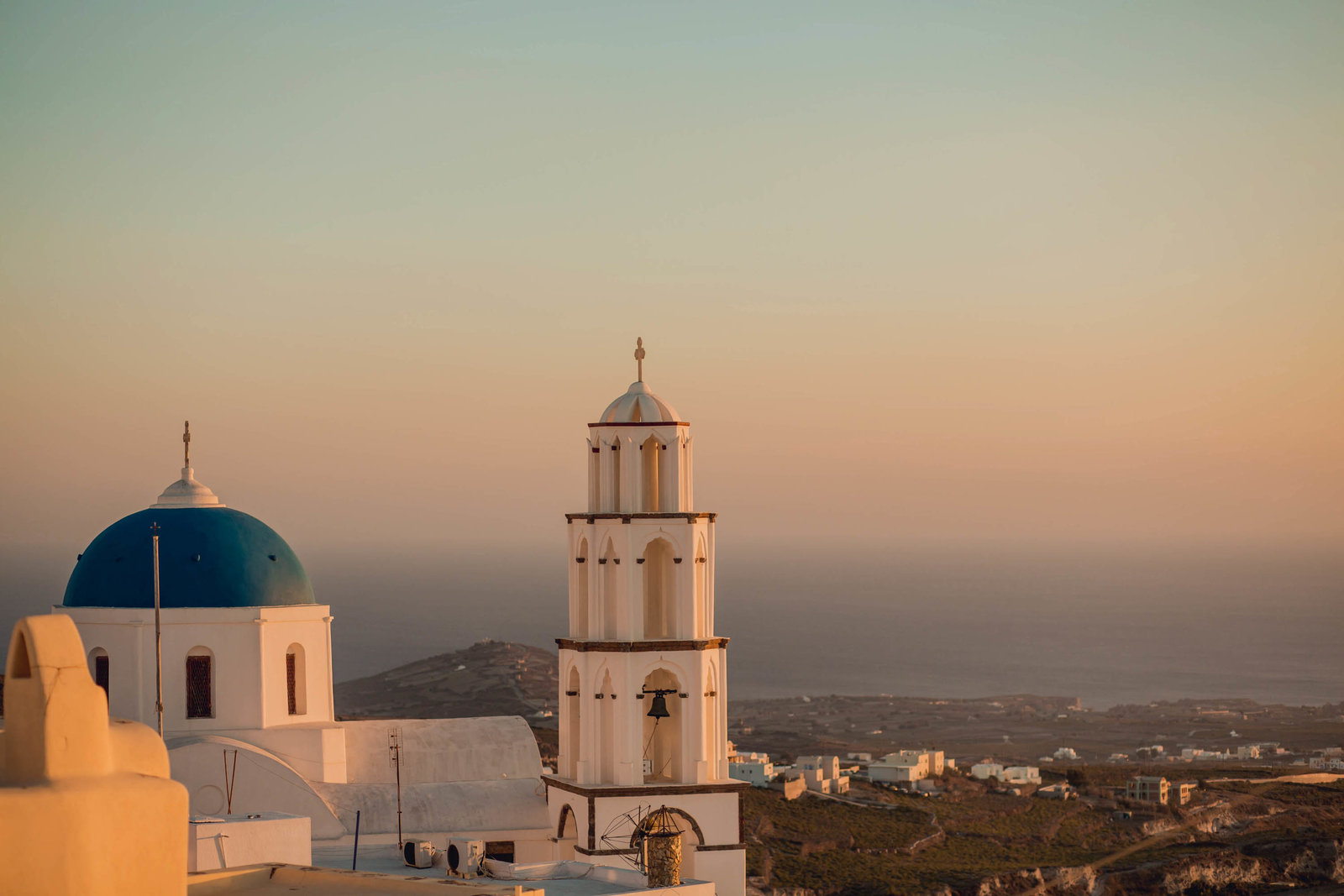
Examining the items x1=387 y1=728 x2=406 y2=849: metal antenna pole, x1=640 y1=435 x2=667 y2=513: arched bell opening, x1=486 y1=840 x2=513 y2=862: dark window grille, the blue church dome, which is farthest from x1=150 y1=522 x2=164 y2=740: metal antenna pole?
x1=640 y1=435 x2=667 y2=513: arched bell opening

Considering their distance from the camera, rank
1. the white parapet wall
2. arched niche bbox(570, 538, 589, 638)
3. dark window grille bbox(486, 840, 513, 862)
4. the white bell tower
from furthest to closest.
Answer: dark window grille bbox(486, 840, 513, 862) → arched niche bbox(570, 538, 589, 638) → the white bell tower → the white parapet wall

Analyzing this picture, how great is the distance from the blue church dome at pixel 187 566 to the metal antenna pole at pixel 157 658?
0.40 meters

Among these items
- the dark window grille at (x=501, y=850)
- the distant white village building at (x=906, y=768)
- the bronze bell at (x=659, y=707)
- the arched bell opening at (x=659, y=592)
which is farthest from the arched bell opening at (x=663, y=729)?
the distant white village building at (x=906, y=768)

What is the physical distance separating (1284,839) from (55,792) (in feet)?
153

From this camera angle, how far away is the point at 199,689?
2636 centimetres

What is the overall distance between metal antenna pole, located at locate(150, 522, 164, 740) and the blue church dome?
1.30ft

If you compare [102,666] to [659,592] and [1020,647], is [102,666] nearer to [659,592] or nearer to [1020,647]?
[659,592]

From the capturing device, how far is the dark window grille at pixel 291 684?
27016 millimetres

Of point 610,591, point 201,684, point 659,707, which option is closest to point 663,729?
point 659,707

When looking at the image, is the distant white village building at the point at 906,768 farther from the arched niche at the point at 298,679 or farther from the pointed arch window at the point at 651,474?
the pointed arch window at the point at 651,474

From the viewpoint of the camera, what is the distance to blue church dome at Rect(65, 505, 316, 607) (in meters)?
26.3

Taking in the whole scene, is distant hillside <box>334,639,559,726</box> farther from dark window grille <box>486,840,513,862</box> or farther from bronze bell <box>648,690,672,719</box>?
bronze bell <box>648,690,672,719</box>

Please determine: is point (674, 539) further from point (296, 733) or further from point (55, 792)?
point (55, 792)

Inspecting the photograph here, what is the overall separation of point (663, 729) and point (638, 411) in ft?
14.2
